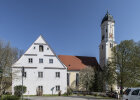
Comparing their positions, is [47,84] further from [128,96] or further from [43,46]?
[128,96]

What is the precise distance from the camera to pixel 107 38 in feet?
153

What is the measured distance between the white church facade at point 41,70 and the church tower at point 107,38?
59.7 feet

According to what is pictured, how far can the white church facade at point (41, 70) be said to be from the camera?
1237 inches

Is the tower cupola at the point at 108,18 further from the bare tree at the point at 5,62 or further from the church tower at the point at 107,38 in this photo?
the bare tree at the point at 5,62

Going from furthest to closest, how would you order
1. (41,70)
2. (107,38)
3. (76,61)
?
(107,38)
(76,61)
(41,70)

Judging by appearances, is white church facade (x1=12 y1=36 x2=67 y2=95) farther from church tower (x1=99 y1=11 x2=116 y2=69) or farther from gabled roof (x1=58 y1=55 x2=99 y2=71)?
church tower (x1=99 y1=11 x2=116 y2=69)

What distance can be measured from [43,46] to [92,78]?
48.9 ft

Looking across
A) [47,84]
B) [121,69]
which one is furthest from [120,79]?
[47,84]

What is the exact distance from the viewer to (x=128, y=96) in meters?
14.1

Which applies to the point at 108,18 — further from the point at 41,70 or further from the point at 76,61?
the point at 41,70

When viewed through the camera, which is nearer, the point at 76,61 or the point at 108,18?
the point at 76,61

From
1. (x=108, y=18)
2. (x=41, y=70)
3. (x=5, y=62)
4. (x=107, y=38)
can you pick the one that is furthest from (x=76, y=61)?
(x=5, y=62)

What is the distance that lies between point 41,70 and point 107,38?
967 inches

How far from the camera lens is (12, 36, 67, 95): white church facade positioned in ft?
103
